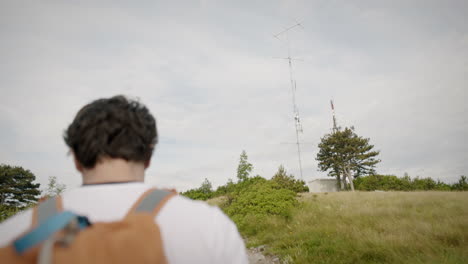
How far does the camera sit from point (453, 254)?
4.96 meters

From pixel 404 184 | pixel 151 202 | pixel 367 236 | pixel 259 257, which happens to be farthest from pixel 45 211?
pixel 404 184

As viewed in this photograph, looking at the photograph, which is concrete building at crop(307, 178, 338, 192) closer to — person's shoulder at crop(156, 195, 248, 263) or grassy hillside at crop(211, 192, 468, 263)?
grassy hillside at crop(211, 192, 468, 263)

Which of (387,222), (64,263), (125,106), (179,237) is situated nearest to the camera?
(64,263)

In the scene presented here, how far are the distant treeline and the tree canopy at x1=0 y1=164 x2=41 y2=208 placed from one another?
58273 millimetres

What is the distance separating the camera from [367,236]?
6441mm

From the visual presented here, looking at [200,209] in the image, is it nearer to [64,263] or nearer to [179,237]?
[179,237]

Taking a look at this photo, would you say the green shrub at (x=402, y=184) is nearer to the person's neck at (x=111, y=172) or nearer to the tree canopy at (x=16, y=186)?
the person's neck at (x=111, y=172)

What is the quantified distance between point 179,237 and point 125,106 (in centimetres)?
90

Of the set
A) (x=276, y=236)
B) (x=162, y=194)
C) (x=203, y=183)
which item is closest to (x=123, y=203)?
(x=162, y=194)

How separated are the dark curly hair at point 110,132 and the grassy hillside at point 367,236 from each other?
5.85m

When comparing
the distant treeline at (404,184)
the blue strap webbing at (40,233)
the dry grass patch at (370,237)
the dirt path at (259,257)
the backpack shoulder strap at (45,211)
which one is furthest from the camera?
the distant treeline at (404,184)

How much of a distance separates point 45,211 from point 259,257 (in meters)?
7.40

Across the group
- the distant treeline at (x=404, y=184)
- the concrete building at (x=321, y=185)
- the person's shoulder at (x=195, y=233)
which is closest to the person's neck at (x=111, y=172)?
the person's shoulder at (x=195, y=233)

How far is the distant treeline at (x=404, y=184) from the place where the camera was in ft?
89.8
